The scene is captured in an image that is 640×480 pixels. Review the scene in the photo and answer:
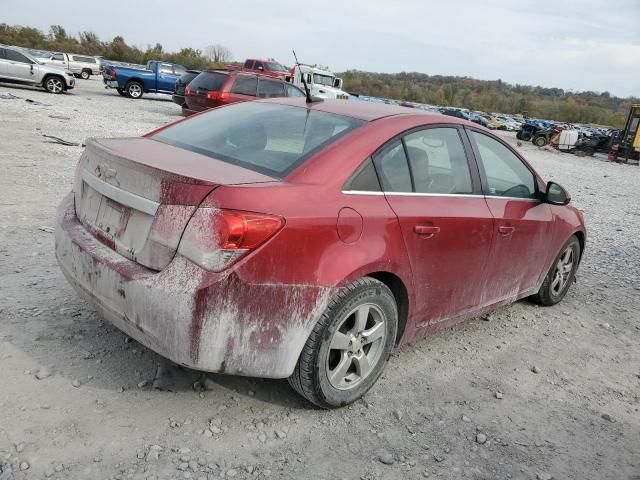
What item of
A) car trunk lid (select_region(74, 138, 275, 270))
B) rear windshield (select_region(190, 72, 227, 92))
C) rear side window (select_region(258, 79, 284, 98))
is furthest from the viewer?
rear side window (select_region(258, 79, 284, 98))

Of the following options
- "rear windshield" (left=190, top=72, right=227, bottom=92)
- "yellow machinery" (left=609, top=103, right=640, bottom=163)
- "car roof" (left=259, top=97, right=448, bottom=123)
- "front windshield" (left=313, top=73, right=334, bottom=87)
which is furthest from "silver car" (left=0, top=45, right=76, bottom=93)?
"yellow machinery" (left=609, top=103, right=640, bottom=163)

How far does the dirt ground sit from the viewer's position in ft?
7.89

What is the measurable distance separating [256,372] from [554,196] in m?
2.86

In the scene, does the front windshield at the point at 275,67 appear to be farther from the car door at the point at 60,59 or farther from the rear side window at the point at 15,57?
the car door at the point at 60,59

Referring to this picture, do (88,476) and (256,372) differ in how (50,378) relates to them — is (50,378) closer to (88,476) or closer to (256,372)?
(88,476)

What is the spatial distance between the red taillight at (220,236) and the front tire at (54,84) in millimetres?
22473

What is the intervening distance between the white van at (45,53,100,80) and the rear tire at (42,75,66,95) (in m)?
15.4

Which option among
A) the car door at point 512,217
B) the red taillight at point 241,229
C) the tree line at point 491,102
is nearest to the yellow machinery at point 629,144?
the car door at point 512,217

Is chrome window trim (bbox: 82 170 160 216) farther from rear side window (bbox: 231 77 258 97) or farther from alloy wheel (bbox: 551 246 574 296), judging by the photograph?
rear side window (bbox: 231 77 258 97)

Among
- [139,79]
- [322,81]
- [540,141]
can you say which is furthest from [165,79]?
[540,141]

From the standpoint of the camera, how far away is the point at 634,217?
422 inches

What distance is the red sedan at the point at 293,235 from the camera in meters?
2.32

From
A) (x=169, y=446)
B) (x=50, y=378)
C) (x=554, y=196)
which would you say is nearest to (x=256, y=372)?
(x=169, y=446)

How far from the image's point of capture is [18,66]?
20.7 m
